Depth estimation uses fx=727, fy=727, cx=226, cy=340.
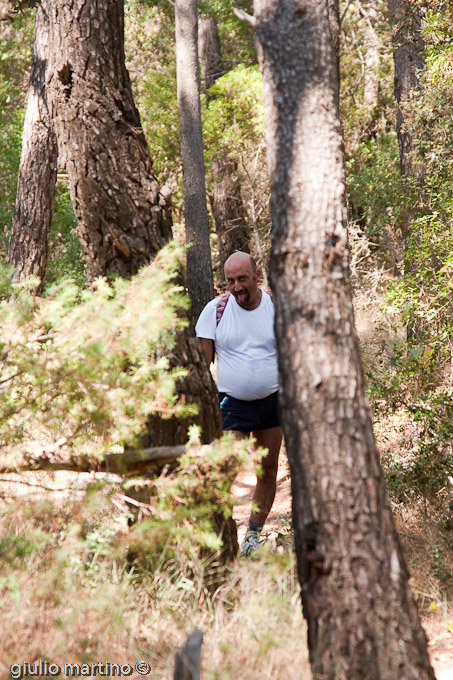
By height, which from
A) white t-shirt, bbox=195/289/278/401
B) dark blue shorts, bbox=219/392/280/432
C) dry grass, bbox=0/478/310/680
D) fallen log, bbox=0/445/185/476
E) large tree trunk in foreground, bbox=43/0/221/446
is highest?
large tree trunk in foreground, bbox=43/0/221/446

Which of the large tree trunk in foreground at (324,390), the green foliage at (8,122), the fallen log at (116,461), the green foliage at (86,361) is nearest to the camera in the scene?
the large tree trunk in foreground at (324,390)

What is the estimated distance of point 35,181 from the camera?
10336 millimetres

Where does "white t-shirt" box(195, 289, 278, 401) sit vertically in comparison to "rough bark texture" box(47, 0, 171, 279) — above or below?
below

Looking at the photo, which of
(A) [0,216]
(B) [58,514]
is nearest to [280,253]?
(B) [58,514]

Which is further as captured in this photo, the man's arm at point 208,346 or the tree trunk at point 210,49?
the tree trunk at point 210,49

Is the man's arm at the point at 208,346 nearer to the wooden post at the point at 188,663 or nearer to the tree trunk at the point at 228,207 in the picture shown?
the wooden post at the point at 188,663

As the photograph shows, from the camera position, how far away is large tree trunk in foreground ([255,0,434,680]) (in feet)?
10.7

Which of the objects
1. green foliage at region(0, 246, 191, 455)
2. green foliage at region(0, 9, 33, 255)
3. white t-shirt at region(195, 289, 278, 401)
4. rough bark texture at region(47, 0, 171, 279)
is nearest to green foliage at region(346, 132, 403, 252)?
white t-shirt at region(195, 289, 278, 401)

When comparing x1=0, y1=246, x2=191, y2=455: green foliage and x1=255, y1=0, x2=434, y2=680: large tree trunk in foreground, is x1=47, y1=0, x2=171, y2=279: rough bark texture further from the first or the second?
x1=255, y1=0, x2=434, y2=680: large tree trunk in foreground

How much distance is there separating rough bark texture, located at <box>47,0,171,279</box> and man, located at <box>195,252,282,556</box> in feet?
3.47

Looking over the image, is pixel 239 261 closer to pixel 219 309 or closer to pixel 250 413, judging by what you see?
pixel 219 309

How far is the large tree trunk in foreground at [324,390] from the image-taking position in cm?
327

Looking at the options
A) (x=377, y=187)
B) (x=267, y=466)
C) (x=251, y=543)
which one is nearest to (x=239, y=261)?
(x=267, y=466)

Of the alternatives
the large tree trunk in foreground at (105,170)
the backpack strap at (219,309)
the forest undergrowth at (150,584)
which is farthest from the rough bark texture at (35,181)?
the forest undergrowth at (150,584)
